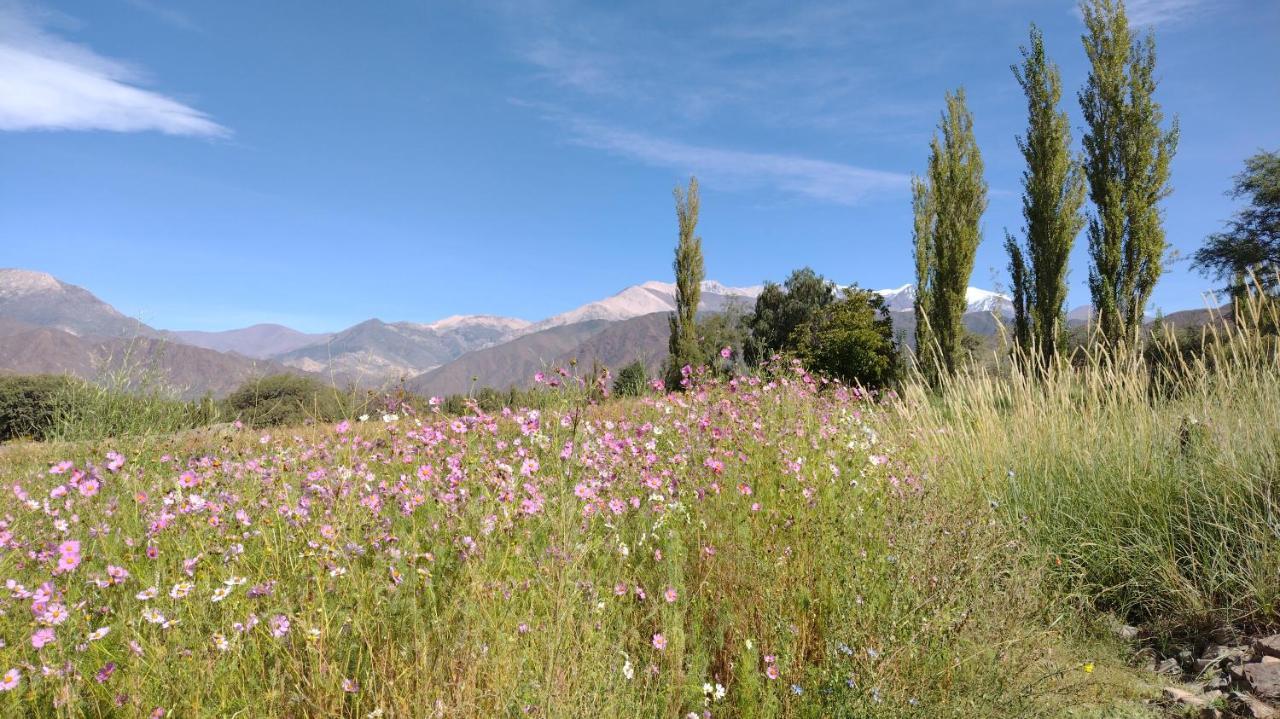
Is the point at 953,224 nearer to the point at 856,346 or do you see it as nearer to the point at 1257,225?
the point at 856,346

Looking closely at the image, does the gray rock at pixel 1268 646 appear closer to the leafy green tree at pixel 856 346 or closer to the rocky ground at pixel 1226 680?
the rocky ground at pixel 1226 680

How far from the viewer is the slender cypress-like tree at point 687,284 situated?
24.2 metres

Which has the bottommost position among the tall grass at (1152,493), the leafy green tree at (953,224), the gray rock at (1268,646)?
the gray rock at (1268,646)

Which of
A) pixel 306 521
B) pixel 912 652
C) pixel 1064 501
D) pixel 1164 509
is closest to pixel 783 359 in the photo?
pixel 1064 501

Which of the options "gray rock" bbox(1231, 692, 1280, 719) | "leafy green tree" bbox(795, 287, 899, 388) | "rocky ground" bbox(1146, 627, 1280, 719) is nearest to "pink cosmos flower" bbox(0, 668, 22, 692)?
"rocky ground" bbox(1146, 627, 1280, 719)

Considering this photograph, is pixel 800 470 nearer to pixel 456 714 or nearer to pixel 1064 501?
pixel 1064 501

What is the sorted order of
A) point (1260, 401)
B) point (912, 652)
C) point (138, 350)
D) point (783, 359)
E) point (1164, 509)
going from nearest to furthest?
point (912, 652) < point (1164, 509) < point (1260, 401) < point (783, 359) < point (138, 350)

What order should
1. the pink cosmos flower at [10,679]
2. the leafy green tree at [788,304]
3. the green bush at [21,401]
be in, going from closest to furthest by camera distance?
1. the pink cosmos flower at [10,679]
2. the green bush at [21,401]
3. the leafy green tree at [788,304]

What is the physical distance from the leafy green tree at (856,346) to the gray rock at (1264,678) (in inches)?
756

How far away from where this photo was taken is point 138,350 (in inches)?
328

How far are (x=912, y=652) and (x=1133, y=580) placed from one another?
232 centimetres

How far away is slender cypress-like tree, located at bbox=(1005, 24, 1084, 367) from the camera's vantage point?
14648mm

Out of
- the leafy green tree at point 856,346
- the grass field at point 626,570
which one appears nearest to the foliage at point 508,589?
the grass field at point 626,570

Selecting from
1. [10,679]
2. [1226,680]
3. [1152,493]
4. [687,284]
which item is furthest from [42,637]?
[687,284]
